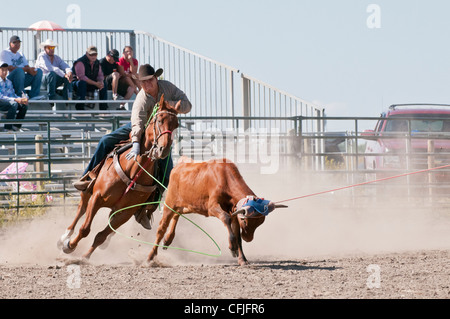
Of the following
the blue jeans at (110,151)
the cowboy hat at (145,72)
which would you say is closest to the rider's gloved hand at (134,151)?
the blue jeans at (110,151)

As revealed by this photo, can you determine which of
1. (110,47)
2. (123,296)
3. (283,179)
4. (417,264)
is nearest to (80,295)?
(123,296)

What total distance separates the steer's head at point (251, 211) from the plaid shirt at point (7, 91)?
7.41 metres

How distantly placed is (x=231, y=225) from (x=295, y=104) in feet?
22.5

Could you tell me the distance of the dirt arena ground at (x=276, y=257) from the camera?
18.5ft

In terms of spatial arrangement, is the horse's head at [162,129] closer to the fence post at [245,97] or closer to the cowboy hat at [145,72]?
the cowboy hat at [145,72]

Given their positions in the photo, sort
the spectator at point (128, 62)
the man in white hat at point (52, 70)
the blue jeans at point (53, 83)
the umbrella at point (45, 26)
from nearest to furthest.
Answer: the man in white hat at point (52, 70)
the blue jeans at point (53, 83)
the spectator at point (128, 62)
the umbrella at point (45, 26)

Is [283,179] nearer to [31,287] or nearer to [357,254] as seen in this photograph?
[357,254]

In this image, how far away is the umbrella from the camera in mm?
15548

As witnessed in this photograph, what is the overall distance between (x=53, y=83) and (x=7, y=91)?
4.94 feet

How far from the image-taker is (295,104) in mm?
13492

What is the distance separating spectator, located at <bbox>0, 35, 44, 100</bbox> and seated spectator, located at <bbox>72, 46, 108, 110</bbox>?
76 cm
